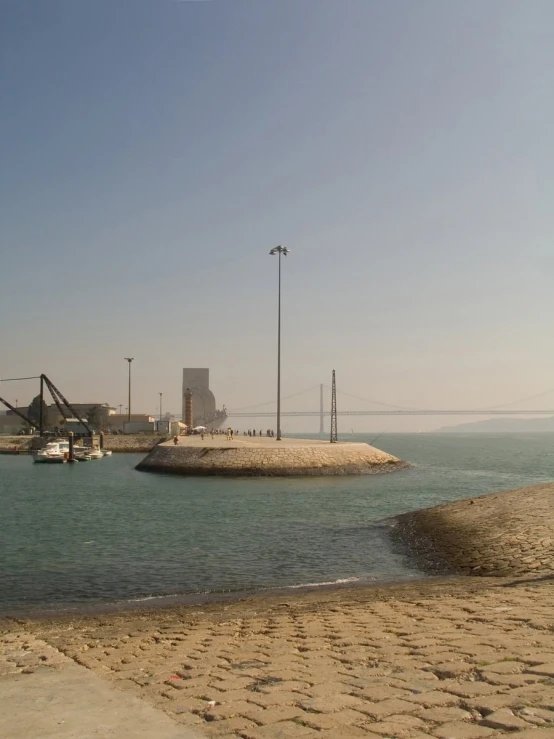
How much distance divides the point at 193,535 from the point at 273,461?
27.9 meters

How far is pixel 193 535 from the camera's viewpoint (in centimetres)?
2302

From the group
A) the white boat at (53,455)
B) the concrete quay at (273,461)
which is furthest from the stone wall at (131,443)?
the concrete quay at (273,461)

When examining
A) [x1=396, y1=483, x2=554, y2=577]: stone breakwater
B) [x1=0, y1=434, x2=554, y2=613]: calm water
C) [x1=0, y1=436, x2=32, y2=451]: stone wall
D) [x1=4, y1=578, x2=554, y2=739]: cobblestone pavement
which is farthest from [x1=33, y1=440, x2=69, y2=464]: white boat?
[x1=4, y1=578, x2=554, y2=739]: cobblestone pavement

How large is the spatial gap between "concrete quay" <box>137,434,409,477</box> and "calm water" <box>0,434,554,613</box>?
3931 millimetres

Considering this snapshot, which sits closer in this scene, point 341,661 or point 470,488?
point 341,661

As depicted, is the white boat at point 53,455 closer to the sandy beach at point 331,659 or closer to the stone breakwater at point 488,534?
the stone breakwater at point 488,534

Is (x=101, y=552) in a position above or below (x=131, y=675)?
below

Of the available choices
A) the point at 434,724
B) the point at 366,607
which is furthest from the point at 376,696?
the point at 366,607

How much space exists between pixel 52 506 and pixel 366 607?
82.3ft

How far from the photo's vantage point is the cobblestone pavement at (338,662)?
5.14 meters

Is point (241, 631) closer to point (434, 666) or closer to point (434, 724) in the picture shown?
point (434, 666)

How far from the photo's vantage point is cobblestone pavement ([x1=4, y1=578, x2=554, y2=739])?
5141 millimetres

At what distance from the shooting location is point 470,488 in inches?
1678

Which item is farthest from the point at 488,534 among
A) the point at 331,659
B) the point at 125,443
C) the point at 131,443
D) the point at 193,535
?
the point at 125,443
